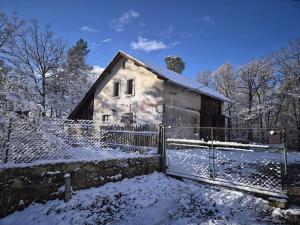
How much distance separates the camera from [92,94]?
2391 centimetres

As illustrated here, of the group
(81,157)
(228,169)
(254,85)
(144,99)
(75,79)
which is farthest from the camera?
(254,85)

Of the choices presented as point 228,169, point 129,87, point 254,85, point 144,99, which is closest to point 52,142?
point 228,169

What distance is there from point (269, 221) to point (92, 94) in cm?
2024

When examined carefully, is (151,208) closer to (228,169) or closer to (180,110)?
(228,169)

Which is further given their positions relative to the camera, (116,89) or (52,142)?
(116,89)

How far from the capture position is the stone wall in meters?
6.17

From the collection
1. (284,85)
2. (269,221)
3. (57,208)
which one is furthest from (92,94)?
(284,85)

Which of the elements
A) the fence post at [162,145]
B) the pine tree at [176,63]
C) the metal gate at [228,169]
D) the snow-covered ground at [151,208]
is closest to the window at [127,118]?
the metal gate at [228,169]

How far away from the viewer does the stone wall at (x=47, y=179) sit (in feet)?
20.2

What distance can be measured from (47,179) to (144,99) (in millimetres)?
13440

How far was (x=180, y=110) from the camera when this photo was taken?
20156 millimetres

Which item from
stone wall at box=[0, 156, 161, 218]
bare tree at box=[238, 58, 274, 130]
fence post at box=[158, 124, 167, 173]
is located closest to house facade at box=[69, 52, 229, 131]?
fence post at box=[158, 124, 167, 173]

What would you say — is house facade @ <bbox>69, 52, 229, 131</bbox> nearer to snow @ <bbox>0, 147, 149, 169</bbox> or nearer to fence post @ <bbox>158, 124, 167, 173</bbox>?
fence post @ <bbox>158, 124, 167, 173</bbox>

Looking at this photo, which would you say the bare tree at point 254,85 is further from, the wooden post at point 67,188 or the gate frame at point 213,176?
the wooden post at point 67,188
